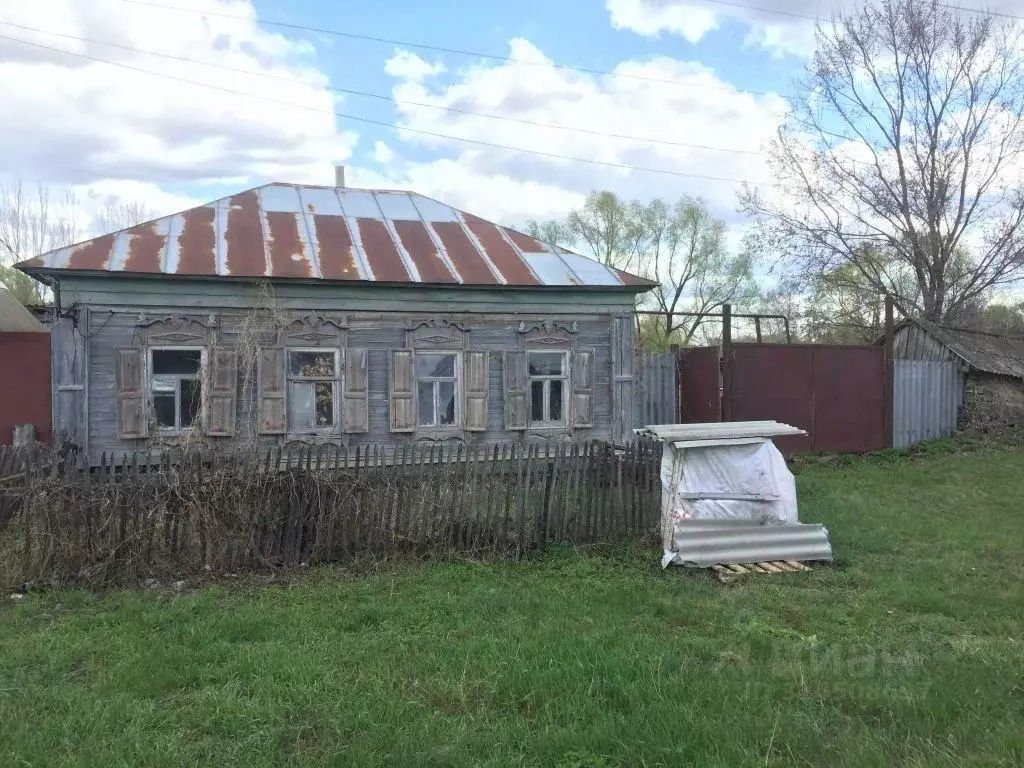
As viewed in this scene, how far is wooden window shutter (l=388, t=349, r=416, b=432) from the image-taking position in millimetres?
11102

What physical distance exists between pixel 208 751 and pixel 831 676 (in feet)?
10.7

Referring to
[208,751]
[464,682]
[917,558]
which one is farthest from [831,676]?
[917,558]

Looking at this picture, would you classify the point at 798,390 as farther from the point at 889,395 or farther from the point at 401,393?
the point at 401,393

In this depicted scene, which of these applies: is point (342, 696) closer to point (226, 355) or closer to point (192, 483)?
point (192, 483)

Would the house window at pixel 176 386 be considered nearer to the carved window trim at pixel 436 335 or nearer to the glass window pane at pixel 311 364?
the glass window pane at pixel 311 364

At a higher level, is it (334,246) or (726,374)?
(334,246)

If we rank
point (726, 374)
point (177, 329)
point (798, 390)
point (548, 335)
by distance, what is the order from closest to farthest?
point (177, 329)
point (548, 335)
point (726, 374)
point (798, 390)

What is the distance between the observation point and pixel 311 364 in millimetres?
10961

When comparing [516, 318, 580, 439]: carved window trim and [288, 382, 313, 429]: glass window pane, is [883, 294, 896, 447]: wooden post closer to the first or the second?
[516, 318, 580, 439]: carved window trim

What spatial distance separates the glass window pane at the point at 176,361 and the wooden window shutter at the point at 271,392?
0.90 metres

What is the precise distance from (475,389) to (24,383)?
6.67 m

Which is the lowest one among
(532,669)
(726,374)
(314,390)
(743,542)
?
(532,669)

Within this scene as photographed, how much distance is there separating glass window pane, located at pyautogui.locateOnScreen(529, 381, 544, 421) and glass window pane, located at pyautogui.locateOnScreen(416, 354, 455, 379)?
4.46 ft

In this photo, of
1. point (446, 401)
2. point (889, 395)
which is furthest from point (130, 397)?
point (889, 395)
